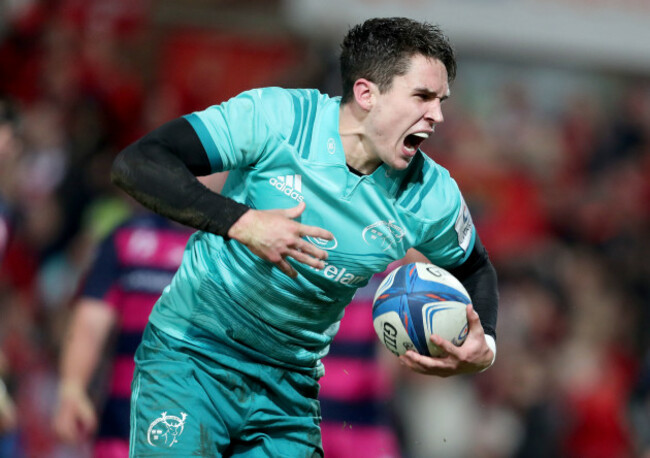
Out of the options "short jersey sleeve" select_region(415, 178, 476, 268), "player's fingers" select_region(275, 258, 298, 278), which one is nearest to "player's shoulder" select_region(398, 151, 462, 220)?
"short jersey sleeve" select_region(415, 178, 476, 268)

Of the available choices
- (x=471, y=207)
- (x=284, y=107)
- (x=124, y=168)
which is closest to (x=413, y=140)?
(x=284, y=107)

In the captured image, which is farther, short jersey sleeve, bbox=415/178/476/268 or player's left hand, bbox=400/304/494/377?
short jersey sleeve, bbox=415/178/476/268

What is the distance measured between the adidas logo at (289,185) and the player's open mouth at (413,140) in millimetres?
428

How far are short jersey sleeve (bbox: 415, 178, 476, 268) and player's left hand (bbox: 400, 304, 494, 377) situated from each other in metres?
0.32

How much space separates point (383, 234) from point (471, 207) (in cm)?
629

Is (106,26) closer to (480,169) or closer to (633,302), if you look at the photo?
(480,169)

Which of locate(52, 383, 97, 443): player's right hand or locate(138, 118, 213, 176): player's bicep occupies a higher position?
locate(138, 118, 213, 176): player's bicep

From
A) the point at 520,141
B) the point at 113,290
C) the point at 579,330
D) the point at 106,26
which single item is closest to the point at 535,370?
the point at 579,330

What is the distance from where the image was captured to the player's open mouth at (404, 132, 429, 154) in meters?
3.46

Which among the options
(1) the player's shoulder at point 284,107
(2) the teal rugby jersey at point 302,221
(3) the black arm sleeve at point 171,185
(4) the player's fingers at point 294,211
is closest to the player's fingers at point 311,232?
(4) the player's fingers at point 294,211

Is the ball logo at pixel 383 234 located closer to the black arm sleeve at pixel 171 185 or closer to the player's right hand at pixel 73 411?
the black arm sleeve at pixel 171 185

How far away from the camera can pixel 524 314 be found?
9.01 meters

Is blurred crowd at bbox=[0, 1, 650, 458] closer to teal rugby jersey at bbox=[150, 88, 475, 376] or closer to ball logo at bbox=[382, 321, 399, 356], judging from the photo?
teal rugby jersey at bbox=[150, 88, 475, 376]

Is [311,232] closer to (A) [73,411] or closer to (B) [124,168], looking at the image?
(B) [124,168]
